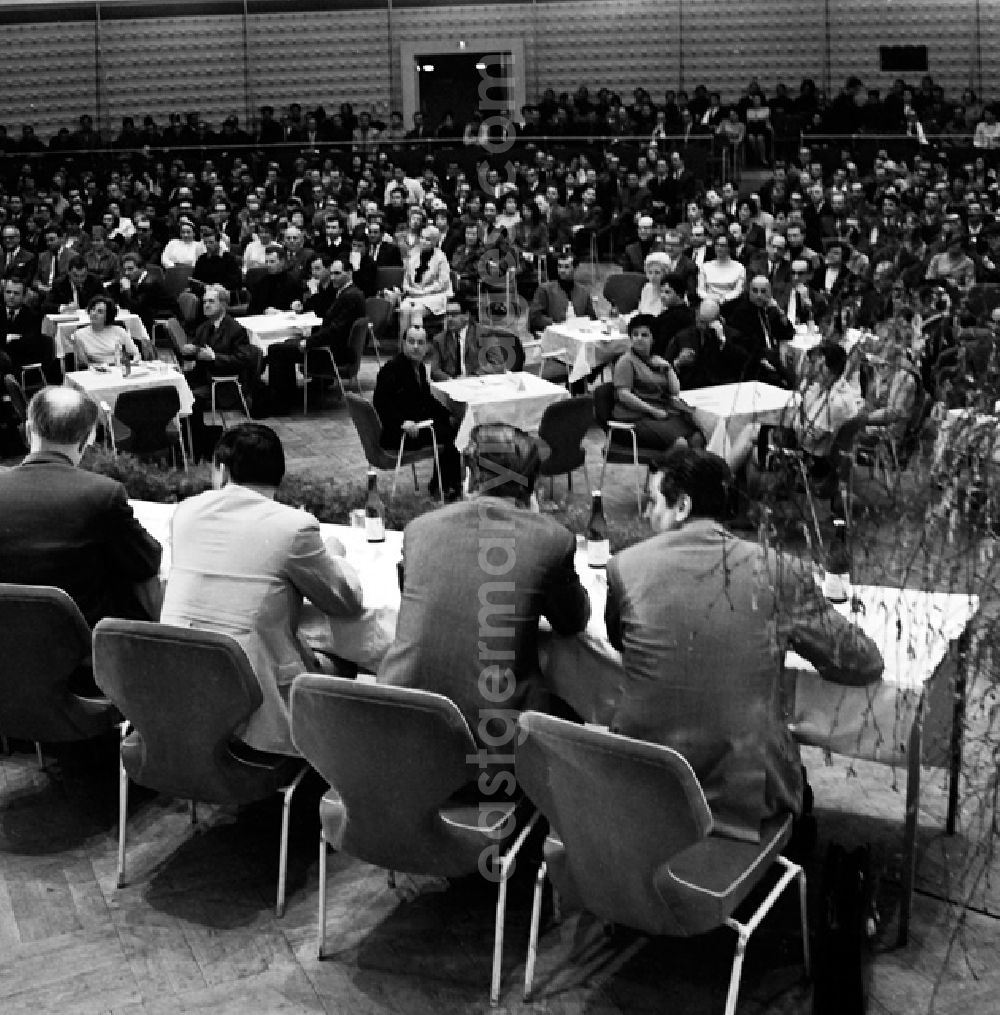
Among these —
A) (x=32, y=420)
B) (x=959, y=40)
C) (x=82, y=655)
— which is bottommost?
(x=82, y=655)

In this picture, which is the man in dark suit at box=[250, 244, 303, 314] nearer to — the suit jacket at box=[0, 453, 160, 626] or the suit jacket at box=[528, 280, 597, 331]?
the suit jacket at box=[528, 280, 597, 331]

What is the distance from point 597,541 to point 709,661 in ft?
4.23

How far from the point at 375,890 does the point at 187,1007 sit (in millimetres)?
676

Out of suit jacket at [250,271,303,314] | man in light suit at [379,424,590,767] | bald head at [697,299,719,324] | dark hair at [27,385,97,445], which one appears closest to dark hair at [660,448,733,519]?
man in light suit at [379,424,590,767]

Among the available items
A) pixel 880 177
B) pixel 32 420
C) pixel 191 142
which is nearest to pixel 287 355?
pixel 32 420

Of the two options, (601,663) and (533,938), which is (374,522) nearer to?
(601,663)

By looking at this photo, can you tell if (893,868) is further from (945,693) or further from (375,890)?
(375,890)

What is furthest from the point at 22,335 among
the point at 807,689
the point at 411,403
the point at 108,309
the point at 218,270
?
the point at 807,689

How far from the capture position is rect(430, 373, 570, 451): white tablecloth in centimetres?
794

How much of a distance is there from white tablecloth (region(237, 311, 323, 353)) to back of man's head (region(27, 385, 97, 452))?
19.0 feet

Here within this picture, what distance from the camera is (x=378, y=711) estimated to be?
3.46m

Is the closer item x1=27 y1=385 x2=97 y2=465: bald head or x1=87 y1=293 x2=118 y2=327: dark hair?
x1=27 y1=385 x2=97 y2=465: bald head

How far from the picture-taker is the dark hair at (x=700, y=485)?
357 cm

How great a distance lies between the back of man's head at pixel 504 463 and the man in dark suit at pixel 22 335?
7047 millimetres
